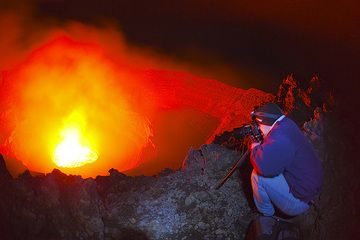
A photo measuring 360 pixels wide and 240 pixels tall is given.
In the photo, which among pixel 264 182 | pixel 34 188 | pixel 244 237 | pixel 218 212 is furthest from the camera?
pixel 218 212

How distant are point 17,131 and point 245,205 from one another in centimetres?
1068

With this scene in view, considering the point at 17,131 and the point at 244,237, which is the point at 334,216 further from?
the point at 17,131

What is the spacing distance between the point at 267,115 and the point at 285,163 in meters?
0.60

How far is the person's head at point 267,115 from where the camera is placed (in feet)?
14.4

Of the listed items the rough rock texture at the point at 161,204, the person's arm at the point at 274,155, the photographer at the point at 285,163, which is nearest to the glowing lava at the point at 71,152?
the rough rock texture at the point at 161,204

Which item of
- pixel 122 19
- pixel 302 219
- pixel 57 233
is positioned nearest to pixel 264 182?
pixel 302 219

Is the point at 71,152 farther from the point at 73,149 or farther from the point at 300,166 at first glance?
the point at 300,166

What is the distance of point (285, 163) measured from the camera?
4.22 m

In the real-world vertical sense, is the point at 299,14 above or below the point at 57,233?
above

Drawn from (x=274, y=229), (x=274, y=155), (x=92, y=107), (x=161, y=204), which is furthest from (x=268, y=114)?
(x=92, y=107)

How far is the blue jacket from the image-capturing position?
13.6ft

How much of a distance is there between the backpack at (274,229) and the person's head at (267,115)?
1208 millimetres

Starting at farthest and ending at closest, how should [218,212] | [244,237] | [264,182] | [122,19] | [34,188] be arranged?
[122,19]
[218,212]
[244,237]
[34,188]
[264,182]

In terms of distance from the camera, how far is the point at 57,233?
15.7 ft
